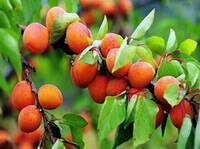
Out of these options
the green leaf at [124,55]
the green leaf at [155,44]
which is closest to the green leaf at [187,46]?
the green leaf at [155,44]

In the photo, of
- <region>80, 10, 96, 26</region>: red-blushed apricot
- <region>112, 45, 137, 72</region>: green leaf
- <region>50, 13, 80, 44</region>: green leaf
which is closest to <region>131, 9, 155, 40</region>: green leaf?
<region>112, 45, 137, 72</region>: green leaf

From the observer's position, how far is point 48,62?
233 cm

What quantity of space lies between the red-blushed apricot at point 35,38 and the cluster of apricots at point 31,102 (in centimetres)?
6

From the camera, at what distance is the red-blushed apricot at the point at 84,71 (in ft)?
3.27

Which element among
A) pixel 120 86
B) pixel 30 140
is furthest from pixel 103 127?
pixel 30 140

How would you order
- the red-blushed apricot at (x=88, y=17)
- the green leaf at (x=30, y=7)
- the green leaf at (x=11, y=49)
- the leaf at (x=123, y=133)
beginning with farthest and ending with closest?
1. the red-blushed apricot at (x=88, y=17)
2. the green leaf at (x=30, y=7)
3. the leaf at (x=123, y=133)
4. the green leaf at (x=11, y=49)

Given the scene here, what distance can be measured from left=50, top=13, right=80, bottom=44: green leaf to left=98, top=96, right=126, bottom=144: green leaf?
0.57ft

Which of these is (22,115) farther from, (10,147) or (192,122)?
(10,147)

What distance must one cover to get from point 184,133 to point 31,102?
0.97 feet

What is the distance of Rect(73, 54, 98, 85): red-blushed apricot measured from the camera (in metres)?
1.00

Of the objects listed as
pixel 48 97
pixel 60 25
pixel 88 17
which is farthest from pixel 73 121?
pixel 88 17

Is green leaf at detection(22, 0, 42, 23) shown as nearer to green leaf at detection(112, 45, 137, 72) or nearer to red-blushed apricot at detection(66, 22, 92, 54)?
red-blushed apricot at detection(66, 22, 92, 54)

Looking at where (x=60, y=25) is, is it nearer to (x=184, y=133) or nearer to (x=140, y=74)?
(x=140, y=74)

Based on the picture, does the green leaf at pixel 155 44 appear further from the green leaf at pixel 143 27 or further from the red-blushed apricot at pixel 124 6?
the red-blushed apricot at pixel 124 6
